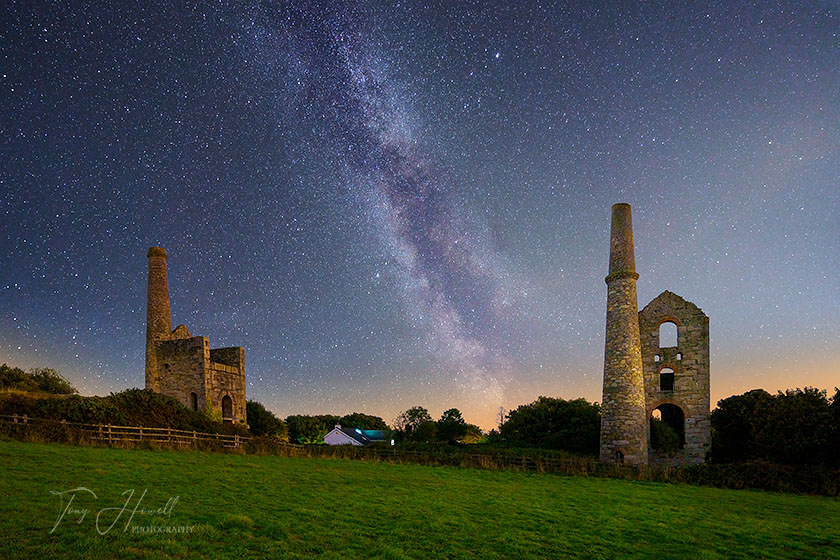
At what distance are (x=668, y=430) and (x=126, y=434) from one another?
29967 mm

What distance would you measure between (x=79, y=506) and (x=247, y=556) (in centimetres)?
433

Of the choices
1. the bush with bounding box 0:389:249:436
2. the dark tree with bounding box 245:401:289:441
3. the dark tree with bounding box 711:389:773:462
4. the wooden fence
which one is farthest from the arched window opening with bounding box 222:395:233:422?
the dark tree with bounding box 711:389:773:462

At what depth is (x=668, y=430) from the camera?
29.8 meters

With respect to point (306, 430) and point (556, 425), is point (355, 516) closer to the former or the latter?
point (556, 425)

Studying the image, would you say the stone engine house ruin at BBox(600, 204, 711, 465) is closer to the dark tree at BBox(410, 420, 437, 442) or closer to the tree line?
the tree line

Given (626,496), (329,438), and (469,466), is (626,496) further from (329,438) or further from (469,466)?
(329,438)

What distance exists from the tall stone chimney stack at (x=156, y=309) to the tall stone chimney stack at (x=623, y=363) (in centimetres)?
3195

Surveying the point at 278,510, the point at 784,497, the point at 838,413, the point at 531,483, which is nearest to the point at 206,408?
the point at 531,483

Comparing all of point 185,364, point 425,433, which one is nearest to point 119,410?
point 185,364

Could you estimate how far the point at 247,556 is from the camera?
23.6ft

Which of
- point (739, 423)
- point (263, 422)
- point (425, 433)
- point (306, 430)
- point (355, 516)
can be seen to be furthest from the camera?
point (306, 430)

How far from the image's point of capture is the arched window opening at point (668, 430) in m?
29.2

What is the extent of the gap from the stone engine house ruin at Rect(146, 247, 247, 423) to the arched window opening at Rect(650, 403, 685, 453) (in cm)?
3022

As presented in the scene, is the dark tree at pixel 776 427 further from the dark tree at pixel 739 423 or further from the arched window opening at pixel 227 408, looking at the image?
the arched window opening at pixel 227 408
